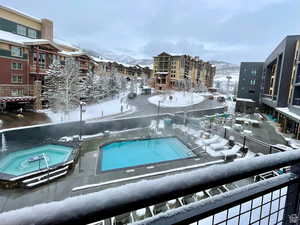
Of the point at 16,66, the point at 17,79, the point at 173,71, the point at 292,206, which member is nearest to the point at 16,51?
the point at 16,66

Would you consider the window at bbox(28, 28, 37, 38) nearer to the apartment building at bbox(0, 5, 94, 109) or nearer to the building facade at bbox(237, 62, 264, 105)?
the apartment building at bbox(0, 5, 94, 109)

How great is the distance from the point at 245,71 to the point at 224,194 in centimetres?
3538

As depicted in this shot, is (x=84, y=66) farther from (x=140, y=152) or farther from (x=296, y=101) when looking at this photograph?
(x=296, y=101)

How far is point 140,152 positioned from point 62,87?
1051 cm

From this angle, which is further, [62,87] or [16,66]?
[62,87]

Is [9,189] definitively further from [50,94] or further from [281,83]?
[281,83]

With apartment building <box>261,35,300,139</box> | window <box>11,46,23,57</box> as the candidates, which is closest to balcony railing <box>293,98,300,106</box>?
apartment building <box>261,35,300,139</box>

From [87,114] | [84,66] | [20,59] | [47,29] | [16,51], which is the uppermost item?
[47,29]

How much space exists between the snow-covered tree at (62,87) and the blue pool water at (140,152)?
22.1 ft

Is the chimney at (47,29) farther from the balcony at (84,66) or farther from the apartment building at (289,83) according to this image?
the apartment building at (289,83)

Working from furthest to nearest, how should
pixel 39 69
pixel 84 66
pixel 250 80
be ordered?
pixel 250 80 → pixel 84 66 → pixel 39 69

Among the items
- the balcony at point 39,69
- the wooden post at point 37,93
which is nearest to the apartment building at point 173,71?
the balcony at point 39,69

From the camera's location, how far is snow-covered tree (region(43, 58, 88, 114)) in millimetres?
16172

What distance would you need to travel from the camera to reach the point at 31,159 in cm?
934
